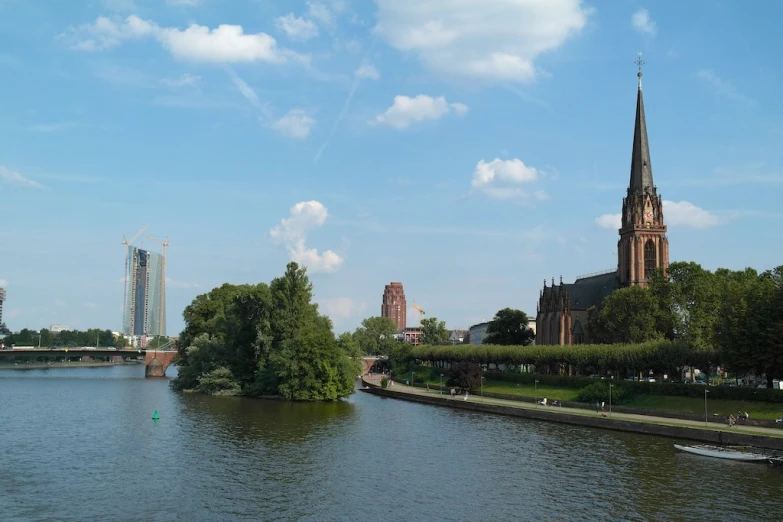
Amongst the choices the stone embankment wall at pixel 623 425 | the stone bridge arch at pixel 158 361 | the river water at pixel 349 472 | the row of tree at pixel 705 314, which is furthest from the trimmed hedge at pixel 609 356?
the stone bridge arch at pixel 158 361

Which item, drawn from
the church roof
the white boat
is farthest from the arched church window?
the white boat

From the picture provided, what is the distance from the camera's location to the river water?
39.2 meters

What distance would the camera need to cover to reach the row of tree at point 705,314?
7556 centimetres

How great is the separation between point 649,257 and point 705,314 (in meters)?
36.2

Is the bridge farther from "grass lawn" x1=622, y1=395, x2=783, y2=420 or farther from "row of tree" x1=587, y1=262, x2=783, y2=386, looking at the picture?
"grass lawn" x1=622, y1=395, x2=783, y2=420

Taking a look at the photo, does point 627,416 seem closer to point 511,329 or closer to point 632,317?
point 632,317

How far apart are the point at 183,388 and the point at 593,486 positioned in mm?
82670

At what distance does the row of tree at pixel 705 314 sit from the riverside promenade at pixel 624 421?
11080mm

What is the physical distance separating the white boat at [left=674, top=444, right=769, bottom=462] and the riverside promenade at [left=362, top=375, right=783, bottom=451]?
303 centimetres

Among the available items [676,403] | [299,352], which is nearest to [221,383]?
[299,352]

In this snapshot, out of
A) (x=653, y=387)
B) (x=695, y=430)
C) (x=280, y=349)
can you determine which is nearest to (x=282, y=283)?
(x=280, y=349)

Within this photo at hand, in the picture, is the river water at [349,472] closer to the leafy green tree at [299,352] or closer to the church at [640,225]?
the leafy green tree at [299,352]

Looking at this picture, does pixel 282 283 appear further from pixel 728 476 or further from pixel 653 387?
pixel 728 476

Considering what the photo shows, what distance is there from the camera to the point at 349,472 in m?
49.4
